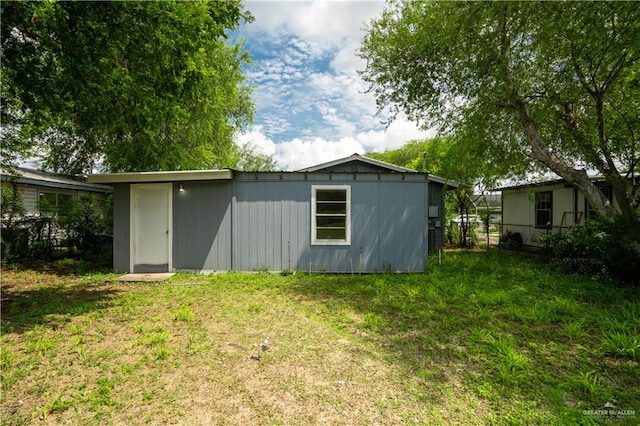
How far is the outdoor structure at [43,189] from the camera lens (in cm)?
975

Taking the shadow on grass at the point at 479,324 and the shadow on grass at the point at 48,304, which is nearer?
the shadow on grass at the point at 479,324

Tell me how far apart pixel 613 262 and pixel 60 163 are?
1820 cm

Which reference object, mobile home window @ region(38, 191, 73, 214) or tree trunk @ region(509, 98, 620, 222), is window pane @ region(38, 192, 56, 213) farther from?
tree trunk @ region(509, 98, 620, 222)

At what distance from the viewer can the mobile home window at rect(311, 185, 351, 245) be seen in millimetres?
6836

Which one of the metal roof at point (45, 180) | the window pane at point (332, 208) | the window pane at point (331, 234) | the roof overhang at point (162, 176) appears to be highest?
the metal roof at point (45, 180)

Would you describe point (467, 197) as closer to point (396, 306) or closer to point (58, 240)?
point (396, 306)

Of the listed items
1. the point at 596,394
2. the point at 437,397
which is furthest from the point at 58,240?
the point at 596,394

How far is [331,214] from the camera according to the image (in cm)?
691

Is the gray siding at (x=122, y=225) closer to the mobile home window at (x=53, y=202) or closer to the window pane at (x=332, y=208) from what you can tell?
the mobile home window at (x=53, y=202)

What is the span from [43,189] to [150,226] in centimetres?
781

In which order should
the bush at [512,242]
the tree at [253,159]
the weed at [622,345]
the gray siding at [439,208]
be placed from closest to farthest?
the weed at [622,345] → the gray siding at [439,208] → the bush at [512,242] → the tree at [253,159]

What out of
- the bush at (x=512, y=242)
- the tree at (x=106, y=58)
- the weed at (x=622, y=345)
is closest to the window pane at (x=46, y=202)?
the tree at (x=106, y=58)

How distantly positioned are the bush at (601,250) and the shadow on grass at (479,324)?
22.5 inches

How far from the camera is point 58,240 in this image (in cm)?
930
